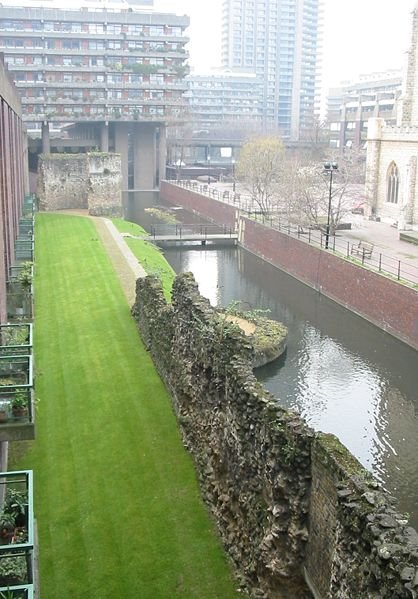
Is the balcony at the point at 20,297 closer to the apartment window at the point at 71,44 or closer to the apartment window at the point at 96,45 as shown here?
the apartment window at the point at 71,44

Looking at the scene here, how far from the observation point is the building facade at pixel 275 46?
185750 millimetres

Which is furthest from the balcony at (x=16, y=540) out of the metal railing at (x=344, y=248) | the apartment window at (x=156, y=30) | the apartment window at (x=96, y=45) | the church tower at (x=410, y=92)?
the apartment window at (x=156, y=30)

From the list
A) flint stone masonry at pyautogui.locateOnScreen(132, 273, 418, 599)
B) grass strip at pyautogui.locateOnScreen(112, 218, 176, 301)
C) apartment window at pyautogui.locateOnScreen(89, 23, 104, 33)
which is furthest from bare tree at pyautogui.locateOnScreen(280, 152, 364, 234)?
apartment window at pyautogui.locateOnScreen(89, 23, 104, 33)

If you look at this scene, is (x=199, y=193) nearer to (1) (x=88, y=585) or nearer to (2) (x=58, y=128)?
(2) (x=58, y=128)

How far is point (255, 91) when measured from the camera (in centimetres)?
17288

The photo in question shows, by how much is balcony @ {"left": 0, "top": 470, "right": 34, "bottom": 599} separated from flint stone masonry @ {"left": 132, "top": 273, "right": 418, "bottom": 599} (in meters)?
4.05

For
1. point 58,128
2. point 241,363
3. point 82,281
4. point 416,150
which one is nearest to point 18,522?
point 241,363

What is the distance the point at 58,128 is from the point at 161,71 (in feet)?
104

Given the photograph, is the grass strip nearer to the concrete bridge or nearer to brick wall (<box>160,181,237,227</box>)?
the concrete bridge

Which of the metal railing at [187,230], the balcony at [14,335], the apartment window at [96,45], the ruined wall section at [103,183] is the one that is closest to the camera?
the balcony at [14,335]

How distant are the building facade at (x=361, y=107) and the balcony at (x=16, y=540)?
290ft

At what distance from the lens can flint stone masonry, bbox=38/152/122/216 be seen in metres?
59.5

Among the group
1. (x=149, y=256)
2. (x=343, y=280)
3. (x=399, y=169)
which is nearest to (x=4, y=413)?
(x=343, y=280)

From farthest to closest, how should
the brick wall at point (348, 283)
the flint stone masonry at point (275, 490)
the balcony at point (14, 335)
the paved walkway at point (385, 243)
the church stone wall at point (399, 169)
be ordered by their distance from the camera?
the church stone wall at point (399, 169), the paved walkway at point (385, 243), the brick wall at point (348, 283), the balcony at point (14, 335), the flint stone masonry at point (275, 490)
